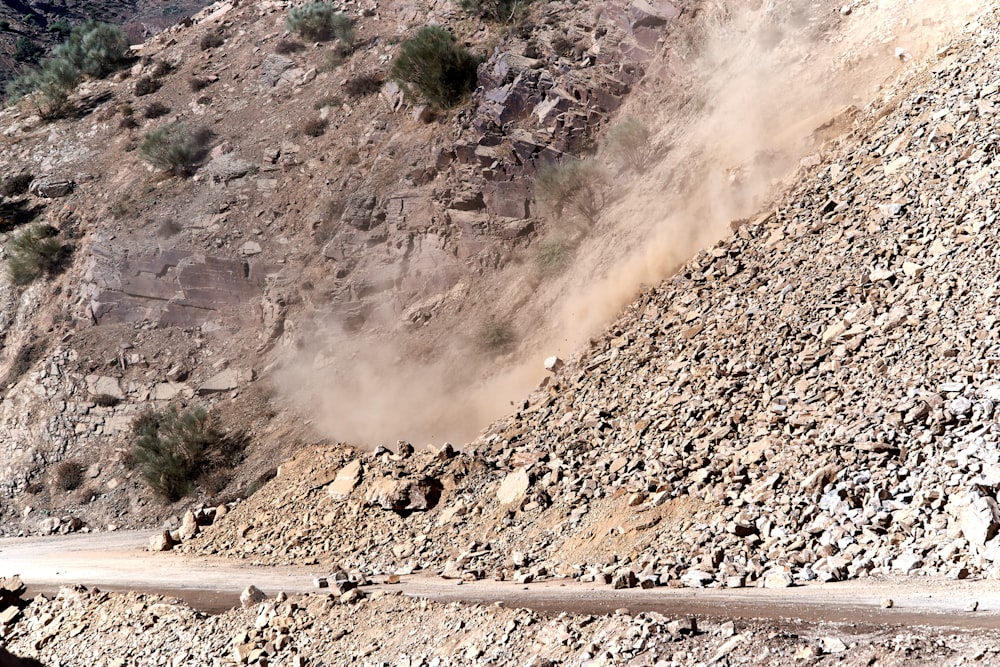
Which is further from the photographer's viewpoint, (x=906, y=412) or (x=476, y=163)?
(x=476, y=163)

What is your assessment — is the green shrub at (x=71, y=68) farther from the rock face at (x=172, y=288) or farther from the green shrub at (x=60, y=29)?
the green shrub at (x=60, y=29)

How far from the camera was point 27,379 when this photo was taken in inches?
1104

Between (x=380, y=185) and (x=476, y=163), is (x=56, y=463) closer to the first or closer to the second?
(x=380, y=185)

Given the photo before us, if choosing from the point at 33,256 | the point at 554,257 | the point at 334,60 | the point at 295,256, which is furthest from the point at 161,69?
the point at 554,257

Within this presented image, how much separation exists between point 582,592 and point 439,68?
21634 mm

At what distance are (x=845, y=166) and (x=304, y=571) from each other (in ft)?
44.5

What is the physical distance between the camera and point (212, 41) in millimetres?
39031

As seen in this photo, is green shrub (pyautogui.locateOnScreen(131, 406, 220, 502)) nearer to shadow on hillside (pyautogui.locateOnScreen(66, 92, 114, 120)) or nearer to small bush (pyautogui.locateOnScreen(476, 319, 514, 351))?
small bush (pyautogui.locateOnScreen(476, 319, 514, 351))

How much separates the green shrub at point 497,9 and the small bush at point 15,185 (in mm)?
20706

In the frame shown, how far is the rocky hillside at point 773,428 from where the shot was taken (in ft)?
32.2

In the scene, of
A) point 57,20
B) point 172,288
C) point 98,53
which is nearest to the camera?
point 172,288

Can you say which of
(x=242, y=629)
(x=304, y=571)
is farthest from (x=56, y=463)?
(x=242, y=629)

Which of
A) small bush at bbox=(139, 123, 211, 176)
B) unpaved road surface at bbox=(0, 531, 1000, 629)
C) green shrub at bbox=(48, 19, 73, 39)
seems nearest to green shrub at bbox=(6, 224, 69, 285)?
small bush at bbox=(139, 123, 211, 176)

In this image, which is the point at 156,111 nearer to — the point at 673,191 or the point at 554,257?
the point at 554,257
